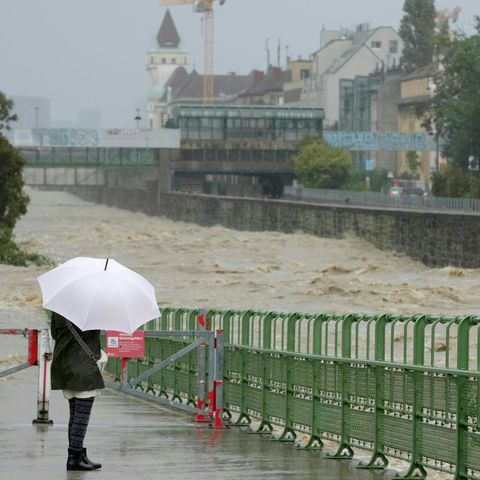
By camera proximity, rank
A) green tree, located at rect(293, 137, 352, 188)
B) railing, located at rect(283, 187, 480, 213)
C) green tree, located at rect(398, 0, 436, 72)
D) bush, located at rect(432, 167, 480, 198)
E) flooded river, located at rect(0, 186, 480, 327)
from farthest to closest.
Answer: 1. green tree, located at rect(398, 0, 436, 72)
2. green tree, located at rect(293, 137, 352, 188)
3. bush, located at rect(432, 167, 480, 198)
4. railing, located at rect(283, 187, 480, 213)
5. flooded river, located at rect(0, 186, 480, 327)

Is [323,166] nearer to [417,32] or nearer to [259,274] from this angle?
[417,32]

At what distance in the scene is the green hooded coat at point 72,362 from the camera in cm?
1284

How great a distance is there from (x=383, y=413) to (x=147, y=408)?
5708 mm

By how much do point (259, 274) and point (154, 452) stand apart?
52.4 m

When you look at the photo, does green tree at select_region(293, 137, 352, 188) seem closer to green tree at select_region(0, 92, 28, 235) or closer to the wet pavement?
green tree at select_region(0, 92, 28, 235)

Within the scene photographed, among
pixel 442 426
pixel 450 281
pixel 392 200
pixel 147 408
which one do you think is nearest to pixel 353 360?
pixel 442 426

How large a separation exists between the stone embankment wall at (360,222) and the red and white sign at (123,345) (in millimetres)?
46693

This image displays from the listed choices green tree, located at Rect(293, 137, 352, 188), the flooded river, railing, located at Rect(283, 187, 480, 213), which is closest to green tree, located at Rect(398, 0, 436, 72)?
green tree, located at Rect(293, 137, 352, 188)

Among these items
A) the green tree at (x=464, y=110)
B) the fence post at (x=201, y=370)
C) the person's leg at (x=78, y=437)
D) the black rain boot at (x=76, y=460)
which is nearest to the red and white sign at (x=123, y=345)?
the fence post at (x=201, y=370)

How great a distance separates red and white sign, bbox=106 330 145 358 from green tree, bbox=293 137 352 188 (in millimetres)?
130702

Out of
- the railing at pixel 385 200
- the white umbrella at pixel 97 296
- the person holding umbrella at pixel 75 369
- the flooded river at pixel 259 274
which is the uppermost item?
the white umbrella at pixel 97 296

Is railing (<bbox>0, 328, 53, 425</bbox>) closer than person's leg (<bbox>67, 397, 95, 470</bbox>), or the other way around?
person's leg (<bbox>67, 397, 95, 470</bbox>)

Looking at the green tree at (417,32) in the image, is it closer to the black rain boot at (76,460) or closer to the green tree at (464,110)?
the green tree at (464,110)

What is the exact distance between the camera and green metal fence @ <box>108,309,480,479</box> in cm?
1220
